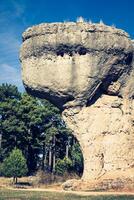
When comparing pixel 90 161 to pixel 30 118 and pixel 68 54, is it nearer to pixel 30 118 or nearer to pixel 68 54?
pixel 68 54

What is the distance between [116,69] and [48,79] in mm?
4481

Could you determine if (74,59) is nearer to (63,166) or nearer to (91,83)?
(91,83)

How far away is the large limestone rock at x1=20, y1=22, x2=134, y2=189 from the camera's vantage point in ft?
88.6

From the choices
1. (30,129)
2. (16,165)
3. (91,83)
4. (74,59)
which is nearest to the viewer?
(74,59)

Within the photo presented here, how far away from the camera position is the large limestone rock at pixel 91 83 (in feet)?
88.6

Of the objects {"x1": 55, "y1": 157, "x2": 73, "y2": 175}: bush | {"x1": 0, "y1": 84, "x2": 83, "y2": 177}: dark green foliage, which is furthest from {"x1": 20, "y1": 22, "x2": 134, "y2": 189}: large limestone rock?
{"x1": 0, "y1": 84, "x2": 83, "y2": 177}: dark green foliage

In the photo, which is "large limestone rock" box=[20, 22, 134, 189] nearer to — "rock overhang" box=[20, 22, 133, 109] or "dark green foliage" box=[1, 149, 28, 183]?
"rock overhang" box=[20, 22, 133, 109]

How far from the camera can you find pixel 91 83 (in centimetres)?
2770

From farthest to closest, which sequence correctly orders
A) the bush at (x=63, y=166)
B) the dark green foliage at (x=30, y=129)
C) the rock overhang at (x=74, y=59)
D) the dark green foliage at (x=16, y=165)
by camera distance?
the dark green foliage at (x=30, y=129) < the bush at (x=63, y=166) < the dark green foliage at (x=16, y=165) < the rock overhang at (x=74, y=59)

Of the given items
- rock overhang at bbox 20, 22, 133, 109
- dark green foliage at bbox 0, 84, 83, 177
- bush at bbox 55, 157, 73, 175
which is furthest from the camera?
dark green foliage at bbox 0, 84, 83, 177

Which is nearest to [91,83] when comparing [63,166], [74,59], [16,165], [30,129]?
[74,59]

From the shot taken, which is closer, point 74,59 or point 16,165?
point 74,59

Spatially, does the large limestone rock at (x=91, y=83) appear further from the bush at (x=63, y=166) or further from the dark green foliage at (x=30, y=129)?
the dark green foliage at (x=30, y=129)

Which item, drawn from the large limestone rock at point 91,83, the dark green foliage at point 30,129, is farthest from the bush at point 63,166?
the large limestone rock at point 91,83
